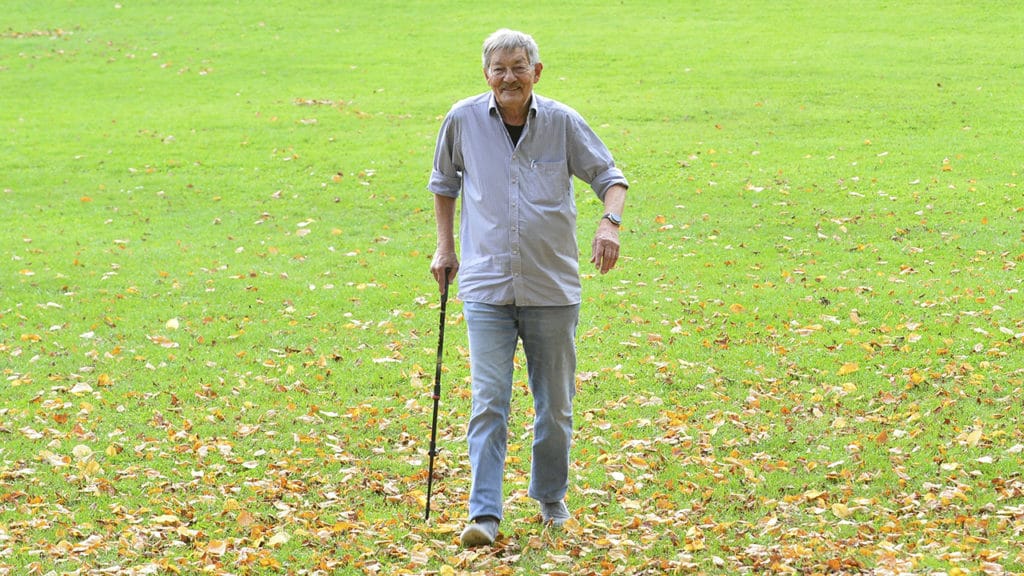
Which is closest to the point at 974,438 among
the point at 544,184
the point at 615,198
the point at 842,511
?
the point at 842,511

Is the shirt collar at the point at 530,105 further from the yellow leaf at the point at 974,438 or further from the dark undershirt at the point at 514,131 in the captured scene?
the yellow leaf at the point at 974,438

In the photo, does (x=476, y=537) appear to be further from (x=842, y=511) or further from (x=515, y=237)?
(x=842, y=511)

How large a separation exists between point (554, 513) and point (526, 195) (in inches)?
68.6

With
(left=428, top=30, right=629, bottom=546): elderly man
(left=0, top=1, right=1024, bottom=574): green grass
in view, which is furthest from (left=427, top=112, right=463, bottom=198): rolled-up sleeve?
(left=0, top=1, right=1024, bottom=574): green grass

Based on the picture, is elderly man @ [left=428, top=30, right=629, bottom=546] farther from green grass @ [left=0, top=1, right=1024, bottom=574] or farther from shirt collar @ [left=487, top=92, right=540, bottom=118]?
green grass @ [left=0, top=1, right=1024, bottom=574]

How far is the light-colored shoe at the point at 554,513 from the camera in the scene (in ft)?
20.7

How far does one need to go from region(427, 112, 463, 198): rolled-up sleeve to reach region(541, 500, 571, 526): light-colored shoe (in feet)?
5.62

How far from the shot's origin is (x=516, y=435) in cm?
811

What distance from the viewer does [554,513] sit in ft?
20.8

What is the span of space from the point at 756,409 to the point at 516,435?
171cm

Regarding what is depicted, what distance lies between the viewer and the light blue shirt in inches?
229

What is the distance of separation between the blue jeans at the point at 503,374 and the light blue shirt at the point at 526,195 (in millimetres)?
98

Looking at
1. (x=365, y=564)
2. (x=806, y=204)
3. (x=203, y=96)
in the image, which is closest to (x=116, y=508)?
(x=365, y=564)

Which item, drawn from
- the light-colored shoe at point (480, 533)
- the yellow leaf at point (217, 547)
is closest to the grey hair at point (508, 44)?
the light-colored shoe at point (480, 533)
